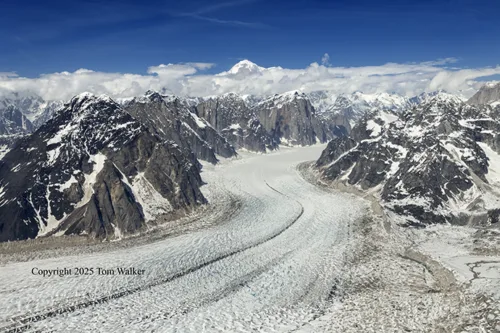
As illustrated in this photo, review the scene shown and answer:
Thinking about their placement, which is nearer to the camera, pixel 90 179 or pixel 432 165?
pixel 90 179

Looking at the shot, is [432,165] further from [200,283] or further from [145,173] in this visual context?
A: [145,173]

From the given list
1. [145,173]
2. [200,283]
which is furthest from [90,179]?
[200,283]

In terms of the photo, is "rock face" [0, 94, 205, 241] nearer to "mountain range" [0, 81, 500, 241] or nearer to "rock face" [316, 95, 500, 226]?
"mountain range" [0, 81, 500, 241]

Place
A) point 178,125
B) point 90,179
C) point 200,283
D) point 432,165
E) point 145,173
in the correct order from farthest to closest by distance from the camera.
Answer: point 178,125 < point 432,165 < point 145,173 < point 90,179 < point 200,283

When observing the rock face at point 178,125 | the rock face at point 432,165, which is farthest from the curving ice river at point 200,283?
the rock face at point 178,125

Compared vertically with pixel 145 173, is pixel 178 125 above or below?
above

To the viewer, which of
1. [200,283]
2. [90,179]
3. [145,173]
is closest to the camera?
[200,283]

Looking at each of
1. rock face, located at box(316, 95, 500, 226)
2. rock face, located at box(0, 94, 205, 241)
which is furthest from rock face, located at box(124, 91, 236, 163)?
rock face, located at box(0, 94, 205, 241)
